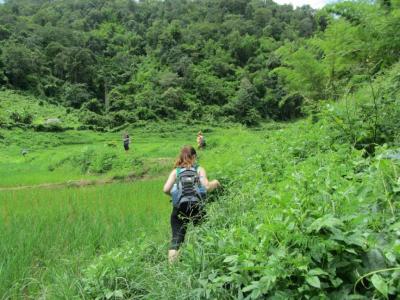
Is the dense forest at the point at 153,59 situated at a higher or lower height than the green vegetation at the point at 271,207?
higher

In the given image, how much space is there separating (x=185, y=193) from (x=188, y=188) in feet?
0.21

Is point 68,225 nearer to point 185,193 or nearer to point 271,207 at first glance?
point 185,193

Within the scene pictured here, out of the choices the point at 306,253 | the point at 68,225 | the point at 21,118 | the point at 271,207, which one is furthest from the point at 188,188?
the point at 21,118

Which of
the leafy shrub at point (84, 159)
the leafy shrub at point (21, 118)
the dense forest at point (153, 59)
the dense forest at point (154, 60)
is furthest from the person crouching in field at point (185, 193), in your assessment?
the dense forest at point (153, 59)

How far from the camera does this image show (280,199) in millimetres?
2447

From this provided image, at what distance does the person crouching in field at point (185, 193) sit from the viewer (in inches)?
180

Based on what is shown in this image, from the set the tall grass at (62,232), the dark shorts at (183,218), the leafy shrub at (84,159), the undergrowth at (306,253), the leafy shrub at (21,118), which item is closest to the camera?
the undergrowth at (306,253)

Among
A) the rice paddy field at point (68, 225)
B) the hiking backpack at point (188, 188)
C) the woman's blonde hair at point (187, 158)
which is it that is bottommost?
the rice paddy field at point (68, 225)

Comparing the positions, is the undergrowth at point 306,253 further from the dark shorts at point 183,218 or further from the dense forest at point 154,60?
the dense forest at point 154,60

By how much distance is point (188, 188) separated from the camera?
462cm

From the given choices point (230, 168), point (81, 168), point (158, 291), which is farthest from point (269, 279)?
point (81, 168)

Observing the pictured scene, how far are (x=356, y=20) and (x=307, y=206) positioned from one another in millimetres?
5320

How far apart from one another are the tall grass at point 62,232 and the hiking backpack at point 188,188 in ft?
2.31

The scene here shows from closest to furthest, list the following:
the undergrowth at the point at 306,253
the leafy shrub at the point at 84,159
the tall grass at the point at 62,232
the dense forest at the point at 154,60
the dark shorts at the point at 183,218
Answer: the undergrowth at the point at 306,253
the tall grass at the point at 62,232
the dark shorts at the point at 183,218
the leafy shrub at the point at 84,159
the dense forest at the point at 154,60
